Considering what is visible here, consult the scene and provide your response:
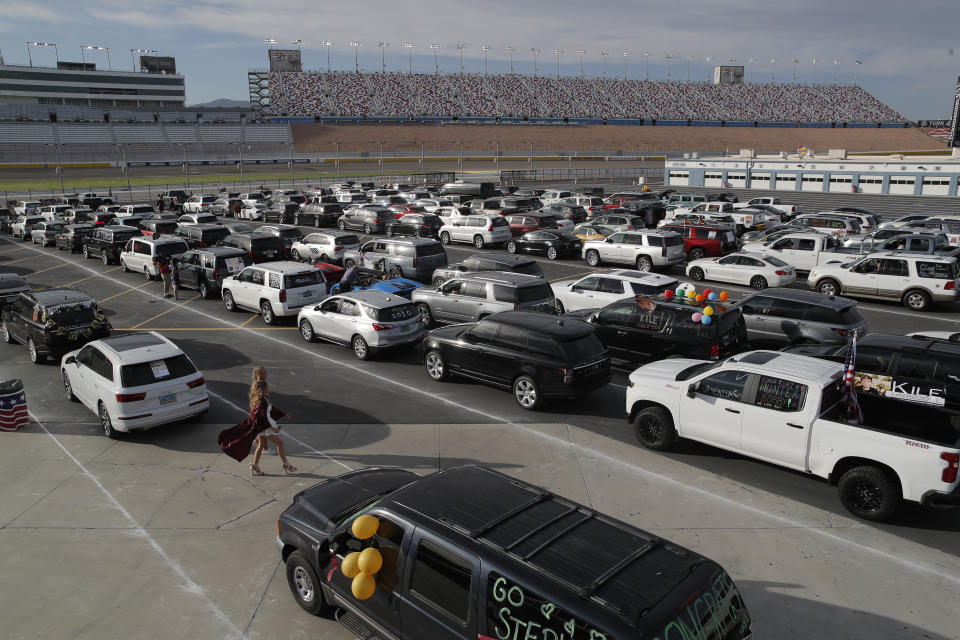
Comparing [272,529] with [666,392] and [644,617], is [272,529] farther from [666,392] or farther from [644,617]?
[666,392]

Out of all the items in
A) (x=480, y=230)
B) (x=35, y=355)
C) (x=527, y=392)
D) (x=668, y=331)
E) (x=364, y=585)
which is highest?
(x=480, y=230)

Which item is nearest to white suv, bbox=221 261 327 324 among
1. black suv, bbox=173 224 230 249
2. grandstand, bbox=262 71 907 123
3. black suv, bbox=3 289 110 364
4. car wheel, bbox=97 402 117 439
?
Result: black suv, bbox=3 289 110 364

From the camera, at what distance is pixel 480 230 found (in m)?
31.7

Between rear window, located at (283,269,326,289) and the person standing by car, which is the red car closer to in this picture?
rear window, located at (283,269,326,289)

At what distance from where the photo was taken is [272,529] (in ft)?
27.4

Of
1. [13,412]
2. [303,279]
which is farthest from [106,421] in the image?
[303,279]

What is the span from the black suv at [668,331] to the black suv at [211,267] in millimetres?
13237

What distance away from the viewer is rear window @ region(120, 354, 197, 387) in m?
11.0

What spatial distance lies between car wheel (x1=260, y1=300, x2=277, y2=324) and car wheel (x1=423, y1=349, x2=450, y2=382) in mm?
6685

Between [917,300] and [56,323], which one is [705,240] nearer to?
[917,300]

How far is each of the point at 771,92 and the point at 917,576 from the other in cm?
16456

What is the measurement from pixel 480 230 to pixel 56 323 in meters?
19.7

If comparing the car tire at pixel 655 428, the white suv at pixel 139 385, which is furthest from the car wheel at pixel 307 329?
the car tire at pixel 655 428

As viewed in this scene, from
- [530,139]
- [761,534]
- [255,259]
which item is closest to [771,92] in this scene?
[530,139]
